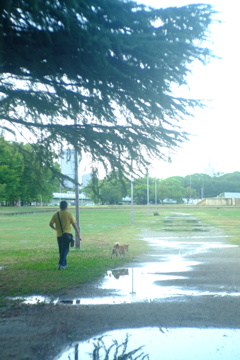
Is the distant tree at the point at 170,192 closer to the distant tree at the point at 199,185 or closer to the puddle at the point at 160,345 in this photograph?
the distant tree at the point at 199,185

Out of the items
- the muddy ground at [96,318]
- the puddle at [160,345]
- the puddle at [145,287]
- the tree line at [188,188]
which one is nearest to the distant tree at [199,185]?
the tree line at [188,188]

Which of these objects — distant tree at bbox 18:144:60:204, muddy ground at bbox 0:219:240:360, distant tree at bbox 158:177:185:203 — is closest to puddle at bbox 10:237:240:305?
muddy ground at bbox 0:219:240:360

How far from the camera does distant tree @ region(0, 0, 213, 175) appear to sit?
643 cm

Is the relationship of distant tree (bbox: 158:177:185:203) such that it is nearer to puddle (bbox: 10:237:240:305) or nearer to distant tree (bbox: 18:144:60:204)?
puddle (bbox: 10:237:240:305)

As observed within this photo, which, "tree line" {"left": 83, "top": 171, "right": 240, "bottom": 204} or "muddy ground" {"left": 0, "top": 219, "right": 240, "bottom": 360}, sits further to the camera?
"tree line" {"left": 83, "top": 171, "right": 240, "bottom": 204}

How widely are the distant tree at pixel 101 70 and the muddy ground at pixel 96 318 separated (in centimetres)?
297

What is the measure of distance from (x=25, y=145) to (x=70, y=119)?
2.27 metres

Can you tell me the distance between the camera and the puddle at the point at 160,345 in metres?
5.00

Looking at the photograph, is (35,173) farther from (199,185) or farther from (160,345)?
(199,185)

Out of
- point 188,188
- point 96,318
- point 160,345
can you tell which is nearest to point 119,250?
point 96,318

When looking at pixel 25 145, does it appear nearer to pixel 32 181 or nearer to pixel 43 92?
pixel 32 181

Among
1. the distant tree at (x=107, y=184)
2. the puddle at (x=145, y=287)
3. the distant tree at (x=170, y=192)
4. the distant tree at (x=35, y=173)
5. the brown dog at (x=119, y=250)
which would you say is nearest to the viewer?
the puddle at (x=145, y=287)

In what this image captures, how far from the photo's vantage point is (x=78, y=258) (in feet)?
46.5

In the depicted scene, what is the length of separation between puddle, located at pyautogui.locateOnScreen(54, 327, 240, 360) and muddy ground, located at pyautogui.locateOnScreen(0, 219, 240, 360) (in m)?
0.19
